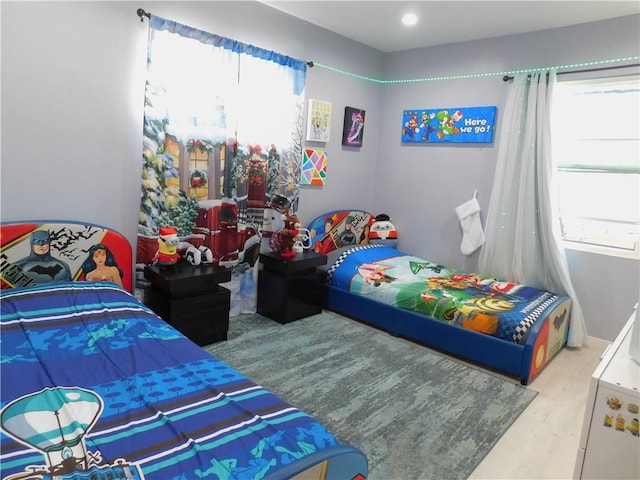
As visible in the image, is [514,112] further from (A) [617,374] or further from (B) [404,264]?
(A) [617,374]

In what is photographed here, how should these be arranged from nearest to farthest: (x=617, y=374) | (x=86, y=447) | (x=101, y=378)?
(x=86, y=447), (x=617, y=374), (x=101, y=378)

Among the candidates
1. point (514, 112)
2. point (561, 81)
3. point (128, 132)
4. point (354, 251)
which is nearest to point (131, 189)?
point (128, 132)

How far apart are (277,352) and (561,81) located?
317 cm

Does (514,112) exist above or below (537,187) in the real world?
above

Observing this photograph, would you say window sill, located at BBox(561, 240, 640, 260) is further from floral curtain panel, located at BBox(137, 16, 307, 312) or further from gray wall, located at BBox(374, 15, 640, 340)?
floral curtain panel, located at BBox(137, 16, 307, 312)

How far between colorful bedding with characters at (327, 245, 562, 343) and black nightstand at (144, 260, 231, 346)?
1199mm

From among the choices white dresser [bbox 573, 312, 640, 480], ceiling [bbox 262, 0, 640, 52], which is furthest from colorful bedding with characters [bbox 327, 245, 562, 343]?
ceiling [bbox 262, 0, 640, 52]

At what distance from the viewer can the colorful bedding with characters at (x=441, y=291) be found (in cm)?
299

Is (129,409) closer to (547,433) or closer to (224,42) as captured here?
(547,433)

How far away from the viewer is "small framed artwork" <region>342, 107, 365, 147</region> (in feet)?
14.3

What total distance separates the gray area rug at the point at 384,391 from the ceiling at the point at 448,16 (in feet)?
8.44

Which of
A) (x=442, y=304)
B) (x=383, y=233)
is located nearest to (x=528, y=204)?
(x=442, y=304)

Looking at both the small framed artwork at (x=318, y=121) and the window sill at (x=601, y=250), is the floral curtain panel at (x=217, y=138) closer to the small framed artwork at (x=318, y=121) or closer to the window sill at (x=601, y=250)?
the small framed artwork at (x=318, y=121)

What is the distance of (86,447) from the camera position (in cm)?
129
